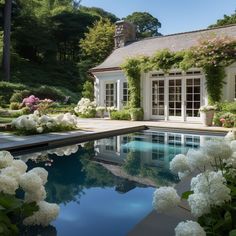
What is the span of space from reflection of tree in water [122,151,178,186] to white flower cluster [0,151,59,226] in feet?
8.70

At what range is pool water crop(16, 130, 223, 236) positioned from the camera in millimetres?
3635

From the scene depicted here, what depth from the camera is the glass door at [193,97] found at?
1304 centimetres

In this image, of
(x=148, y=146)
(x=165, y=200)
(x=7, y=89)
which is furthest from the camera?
(x=7, y=89)

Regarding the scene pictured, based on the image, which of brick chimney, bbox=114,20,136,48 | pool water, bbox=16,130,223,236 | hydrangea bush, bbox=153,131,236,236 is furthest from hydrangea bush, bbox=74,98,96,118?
hydrangea bush, bbox=153,131,236,236

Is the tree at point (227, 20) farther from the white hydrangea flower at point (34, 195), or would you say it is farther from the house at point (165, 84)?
the white hydrangea flower at point (34, 195)

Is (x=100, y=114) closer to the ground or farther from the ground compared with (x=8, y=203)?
farther from the ground

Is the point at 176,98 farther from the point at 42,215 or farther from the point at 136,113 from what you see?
the point at 42,215

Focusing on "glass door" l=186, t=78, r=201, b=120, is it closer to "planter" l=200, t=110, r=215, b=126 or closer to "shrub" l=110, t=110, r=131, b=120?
"planter" l=200, t=110, r=215, b=126

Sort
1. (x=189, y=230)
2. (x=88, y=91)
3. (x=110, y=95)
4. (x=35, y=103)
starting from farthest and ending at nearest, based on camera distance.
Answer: (x=88, y=91) < (x=110, y=95) < (x=35, y=103) < (x=189, y=230)

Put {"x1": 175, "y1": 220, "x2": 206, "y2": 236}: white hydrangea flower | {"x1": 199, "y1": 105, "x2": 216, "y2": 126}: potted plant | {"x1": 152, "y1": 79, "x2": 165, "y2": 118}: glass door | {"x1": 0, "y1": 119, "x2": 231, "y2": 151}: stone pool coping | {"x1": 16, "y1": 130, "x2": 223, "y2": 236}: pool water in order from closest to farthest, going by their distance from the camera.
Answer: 1. {"x1": 175, "y1": 220, "x2": 206, "y2": 236}: white hydrangea flower
2. {"x1": 16, "y1": 130, "x2": 223, "y2": 236}: pool water
3. {"x1": 0, "y1": 119, "x2": 231, "y2": 151}: stone pool coping
4. {"x1": 199, "y1": 105, "x2": 216, "y2": 126}: potted plant
5. {"x1": 152, "y1": 79, "x2": 165, "y2": 118}: glass door

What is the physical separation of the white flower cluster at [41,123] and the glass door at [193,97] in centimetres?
505

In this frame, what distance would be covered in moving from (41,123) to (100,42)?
16.9m

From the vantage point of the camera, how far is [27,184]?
2.38m

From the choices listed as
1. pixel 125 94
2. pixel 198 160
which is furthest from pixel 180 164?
pixel 125 94
